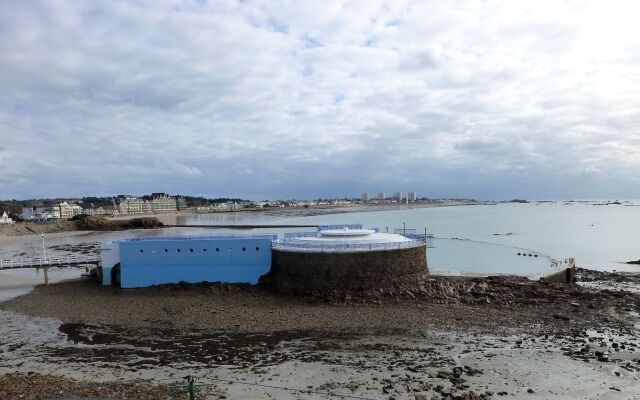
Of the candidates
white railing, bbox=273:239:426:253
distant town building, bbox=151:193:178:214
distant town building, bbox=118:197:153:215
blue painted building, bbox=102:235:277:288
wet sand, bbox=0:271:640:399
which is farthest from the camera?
distant town building, bbox=151:193:178:214

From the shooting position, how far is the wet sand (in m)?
13.0

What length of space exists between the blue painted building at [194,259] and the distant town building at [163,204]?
14724 cm

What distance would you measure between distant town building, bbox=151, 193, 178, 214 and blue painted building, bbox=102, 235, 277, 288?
147237 mm

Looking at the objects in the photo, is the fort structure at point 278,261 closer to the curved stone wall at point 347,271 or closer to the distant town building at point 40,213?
the curved stone wall at point 347,271

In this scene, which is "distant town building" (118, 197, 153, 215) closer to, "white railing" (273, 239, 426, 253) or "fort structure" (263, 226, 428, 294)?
"fort structure" (263, 226, 428, 294)

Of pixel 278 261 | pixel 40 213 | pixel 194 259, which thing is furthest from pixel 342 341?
pixel 40 213

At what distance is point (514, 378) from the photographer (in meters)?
13.4

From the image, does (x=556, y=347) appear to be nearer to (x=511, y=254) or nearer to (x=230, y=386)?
(x=230, y=386)

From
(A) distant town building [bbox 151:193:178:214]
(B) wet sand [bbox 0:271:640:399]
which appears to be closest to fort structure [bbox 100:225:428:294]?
(B) wet sand [bbox 0:271:640:399]

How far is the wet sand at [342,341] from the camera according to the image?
13.0m

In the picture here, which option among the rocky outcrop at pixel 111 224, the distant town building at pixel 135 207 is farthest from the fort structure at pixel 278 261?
the distant town building at pixel 135 207

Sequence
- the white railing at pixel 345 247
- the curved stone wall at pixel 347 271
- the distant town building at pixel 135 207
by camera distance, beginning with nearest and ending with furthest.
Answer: the curved stone wall at pixel 347 271 < the white railing at pixel 345 247 < the distant town building at pixel 135 207

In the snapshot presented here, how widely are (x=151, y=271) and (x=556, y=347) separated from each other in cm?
1982

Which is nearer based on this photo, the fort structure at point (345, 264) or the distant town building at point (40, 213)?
the fort structure at point (345, 264)
